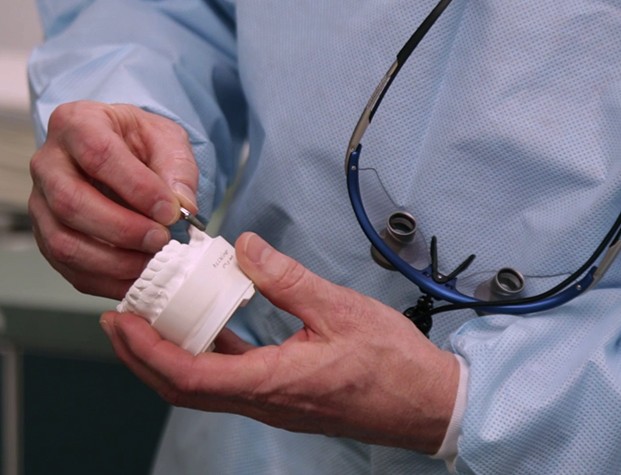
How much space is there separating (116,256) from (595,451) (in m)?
0.37

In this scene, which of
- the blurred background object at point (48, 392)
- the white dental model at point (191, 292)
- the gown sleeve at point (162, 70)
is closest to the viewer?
the white dental model at point (191, 292)

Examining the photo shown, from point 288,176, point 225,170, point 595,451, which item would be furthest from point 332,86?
point 595,451

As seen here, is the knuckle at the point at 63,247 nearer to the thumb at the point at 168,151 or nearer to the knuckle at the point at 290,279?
the thumb at the point at 168,151

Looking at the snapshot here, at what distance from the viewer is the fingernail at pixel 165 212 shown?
2.15ft

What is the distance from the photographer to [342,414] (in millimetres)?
624

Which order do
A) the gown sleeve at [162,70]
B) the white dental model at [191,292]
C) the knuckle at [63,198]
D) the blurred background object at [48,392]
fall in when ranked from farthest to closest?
1. the blurred background object at [48,392]
2. the gown sleeve at [162,70]
3. the knuckle at [63,198]
4. the white dental model at [191,292]

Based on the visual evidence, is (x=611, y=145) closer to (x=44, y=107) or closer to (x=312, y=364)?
(x=312, y=364)

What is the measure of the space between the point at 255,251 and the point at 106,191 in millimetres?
191

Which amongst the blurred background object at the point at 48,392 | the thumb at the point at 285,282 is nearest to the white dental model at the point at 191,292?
the thumb at the point at 285,282

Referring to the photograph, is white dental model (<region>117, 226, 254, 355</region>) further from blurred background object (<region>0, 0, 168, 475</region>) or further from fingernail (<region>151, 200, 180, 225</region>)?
blurred background object (<region>0, 0, 168, 475</region>)

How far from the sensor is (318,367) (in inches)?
23.7

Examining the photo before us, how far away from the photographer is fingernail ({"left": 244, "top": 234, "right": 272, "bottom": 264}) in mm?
604

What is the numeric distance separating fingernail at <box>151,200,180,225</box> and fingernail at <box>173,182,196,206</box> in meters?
0.02

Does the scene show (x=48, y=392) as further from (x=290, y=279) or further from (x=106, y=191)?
(x=290, y=279)
